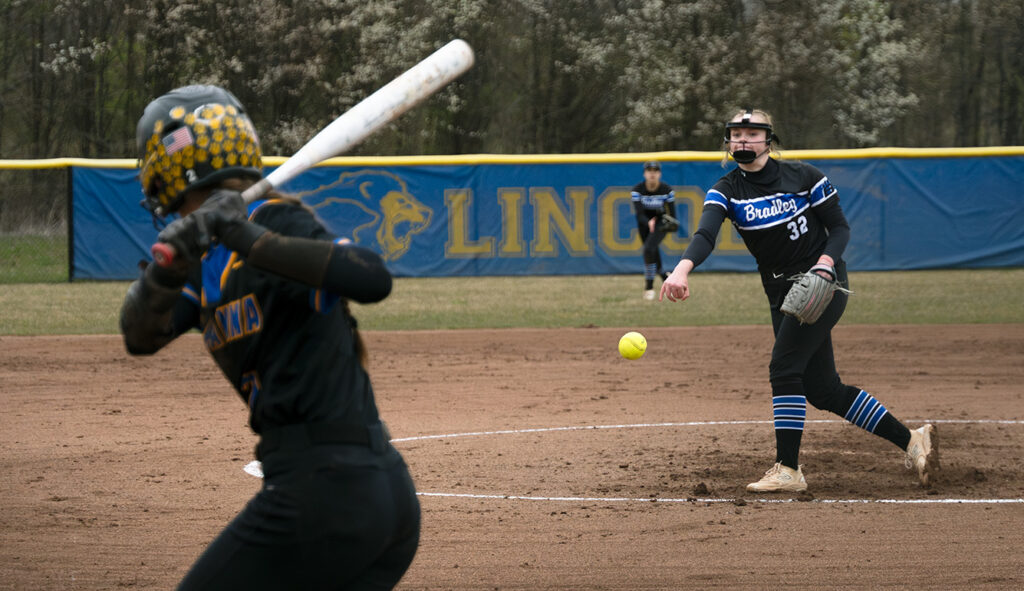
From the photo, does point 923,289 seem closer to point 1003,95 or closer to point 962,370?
point 962,370

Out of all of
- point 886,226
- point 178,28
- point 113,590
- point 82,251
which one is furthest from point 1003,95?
point 113,590

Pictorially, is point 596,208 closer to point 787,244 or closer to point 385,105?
point 787,244

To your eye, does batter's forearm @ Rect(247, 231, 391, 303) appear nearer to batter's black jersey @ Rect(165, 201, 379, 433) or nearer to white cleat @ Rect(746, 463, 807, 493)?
batter's black jersey @ Rect(165, 201, 379, 433)

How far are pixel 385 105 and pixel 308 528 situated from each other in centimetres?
139

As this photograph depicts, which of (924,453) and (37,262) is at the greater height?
(924,453)

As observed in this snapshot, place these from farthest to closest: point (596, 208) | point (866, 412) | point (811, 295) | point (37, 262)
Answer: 1. point (596, 208)
2. point (37, 262)
3. point (866, 412)
4. point (811, 295)

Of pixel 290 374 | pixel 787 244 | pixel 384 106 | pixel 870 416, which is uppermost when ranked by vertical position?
pixel 384 106

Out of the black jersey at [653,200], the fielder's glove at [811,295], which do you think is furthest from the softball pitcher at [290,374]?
the black jersey at [653,200]

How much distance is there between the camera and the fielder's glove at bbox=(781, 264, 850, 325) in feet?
22.6

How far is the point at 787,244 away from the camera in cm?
724

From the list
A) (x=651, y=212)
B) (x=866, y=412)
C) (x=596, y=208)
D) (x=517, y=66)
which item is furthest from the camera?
(x=517, y=66)

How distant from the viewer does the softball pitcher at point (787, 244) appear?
7.14 m

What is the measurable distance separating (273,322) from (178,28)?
105 feet

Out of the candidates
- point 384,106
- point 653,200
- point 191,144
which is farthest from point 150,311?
point 653,200
